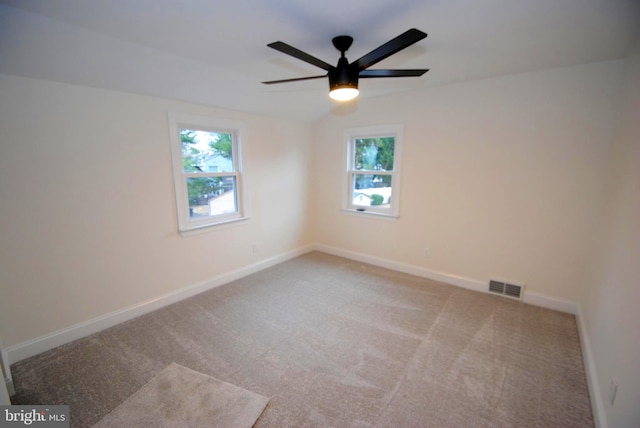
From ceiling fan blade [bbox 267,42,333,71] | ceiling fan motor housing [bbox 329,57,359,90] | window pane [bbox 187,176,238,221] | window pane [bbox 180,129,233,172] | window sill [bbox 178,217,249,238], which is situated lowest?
window sill [bbox 178,217,249,238]

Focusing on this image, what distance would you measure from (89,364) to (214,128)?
102 inches

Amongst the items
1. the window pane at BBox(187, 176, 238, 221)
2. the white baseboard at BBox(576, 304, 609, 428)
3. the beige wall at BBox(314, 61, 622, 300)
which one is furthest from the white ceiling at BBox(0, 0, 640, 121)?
the white baseboard at BBox(576, 304, 609, 428)

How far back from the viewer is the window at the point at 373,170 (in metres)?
3.83

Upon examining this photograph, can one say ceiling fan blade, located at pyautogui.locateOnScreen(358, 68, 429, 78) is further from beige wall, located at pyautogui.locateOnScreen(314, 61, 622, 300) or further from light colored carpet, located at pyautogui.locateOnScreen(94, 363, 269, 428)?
light colored carpet, located at pyautogui.locateOnScreen(94, 363, 269, 428)

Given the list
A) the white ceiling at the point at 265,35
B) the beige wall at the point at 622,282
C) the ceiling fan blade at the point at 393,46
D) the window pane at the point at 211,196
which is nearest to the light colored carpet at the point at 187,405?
the window pane at the point at 211,196

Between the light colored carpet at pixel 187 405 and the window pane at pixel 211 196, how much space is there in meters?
1.83

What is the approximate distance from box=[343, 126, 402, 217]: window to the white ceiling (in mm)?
1205

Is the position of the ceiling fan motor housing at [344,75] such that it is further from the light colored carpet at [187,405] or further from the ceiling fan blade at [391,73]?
the light colored carpet at [187,405]

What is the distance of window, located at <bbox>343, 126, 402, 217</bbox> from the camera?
383 cm

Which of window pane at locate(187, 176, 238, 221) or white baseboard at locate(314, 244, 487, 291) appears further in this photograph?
white baseboard at locate(314, 244, 487, 291)

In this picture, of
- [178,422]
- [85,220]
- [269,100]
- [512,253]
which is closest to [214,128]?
[269,100]

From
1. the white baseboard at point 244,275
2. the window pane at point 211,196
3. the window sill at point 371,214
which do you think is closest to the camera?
the white baseboard at point 244,275

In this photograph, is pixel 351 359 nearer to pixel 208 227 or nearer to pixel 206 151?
pixel 208 227

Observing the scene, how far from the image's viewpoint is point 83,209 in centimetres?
236
